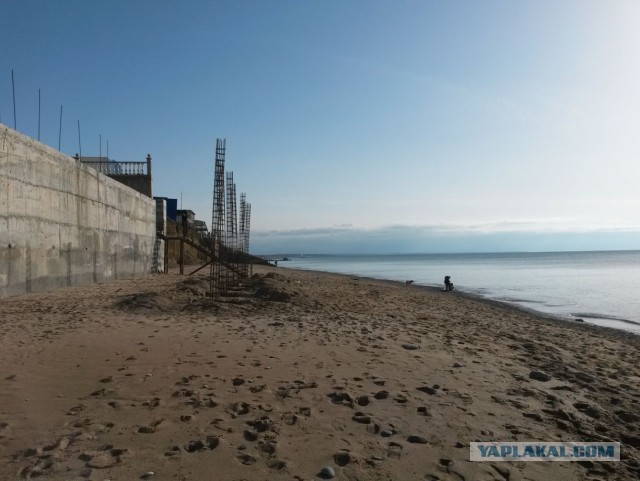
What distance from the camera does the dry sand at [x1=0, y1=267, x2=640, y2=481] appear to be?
3500 millimetres

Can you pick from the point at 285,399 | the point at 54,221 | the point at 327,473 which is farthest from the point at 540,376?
the point at 54,221

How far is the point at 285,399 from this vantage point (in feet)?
15.9

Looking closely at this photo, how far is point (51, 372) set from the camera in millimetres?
5449

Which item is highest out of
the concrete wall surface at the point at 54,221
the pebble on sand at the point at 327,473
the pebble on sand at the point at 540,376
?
the concrete wall surface at the point at 54,221

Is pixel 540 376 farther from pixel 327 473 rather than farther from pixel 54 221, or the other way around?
pixel 54 221

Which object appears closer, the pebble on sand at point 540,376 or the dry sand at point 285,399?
the dry sand at point 285,399

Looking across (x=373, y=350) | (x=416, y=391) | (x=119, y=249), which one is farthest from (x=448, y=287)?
(x=416, y=391)

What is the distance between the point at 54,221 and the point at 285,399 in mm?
12352

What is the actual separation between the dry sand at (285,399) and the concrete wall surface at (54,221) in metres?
3.43

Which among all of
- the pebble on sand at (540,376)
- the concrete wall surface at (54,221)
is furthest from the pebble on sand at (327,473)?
the concrete wall surface at (54,221)

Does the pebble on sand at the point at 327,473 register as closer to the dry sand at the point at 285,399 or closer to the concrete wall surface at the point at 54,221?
the dry sand at the point at 285,399

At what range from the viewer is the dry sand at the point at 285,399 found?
3.50m

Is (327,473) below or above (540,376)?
above

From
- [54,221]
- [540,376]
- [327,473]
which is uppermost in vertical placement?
[54,221]
